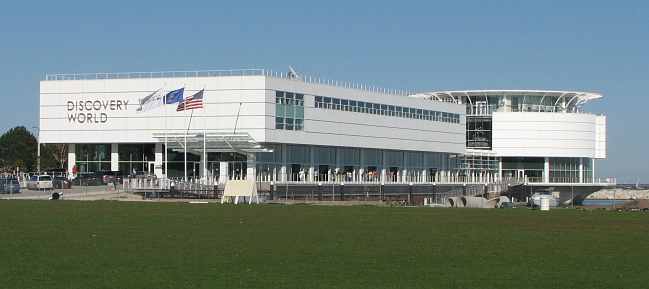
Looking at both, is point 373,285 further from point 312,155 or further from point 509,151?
point 509,151

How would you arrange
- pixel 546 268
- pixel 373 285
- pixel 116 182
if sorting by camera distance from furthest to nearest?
pixel 116 182 < pixel 546 268 < pixel 373 285

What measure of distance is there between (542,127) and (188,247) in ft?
406

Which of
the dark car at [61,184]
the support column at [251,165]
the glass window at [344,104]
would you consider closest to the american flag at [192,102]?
the support column at [251,165]

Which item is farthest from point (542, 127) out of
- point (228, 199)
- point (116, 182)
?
point (228, 199)

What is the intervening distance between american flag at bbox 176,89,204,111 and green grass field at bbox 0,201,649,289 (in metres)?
65.1

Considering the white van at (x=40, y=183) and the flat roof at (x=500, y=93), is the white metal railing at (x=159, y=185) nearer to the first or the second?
the white van at (x=40, y=183)

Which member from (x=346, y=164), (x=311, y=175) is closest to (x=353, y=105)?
(x=346, y=164)

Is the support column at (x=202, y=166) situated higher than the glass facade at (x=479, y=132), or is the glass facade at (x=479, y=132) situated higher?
the glass facade at (x=479, y=132)

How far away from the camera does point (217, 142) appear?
102375 millimetres

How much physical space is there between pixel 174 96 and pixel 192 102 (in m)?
3.35

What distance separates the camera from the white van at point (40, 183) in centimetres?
9804

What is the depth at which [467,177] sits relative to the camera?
140 m

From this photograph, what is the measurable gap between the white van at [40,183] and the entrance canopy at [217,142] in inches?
414

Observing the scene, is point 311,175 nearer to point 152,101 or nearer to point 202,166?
point 202,166
